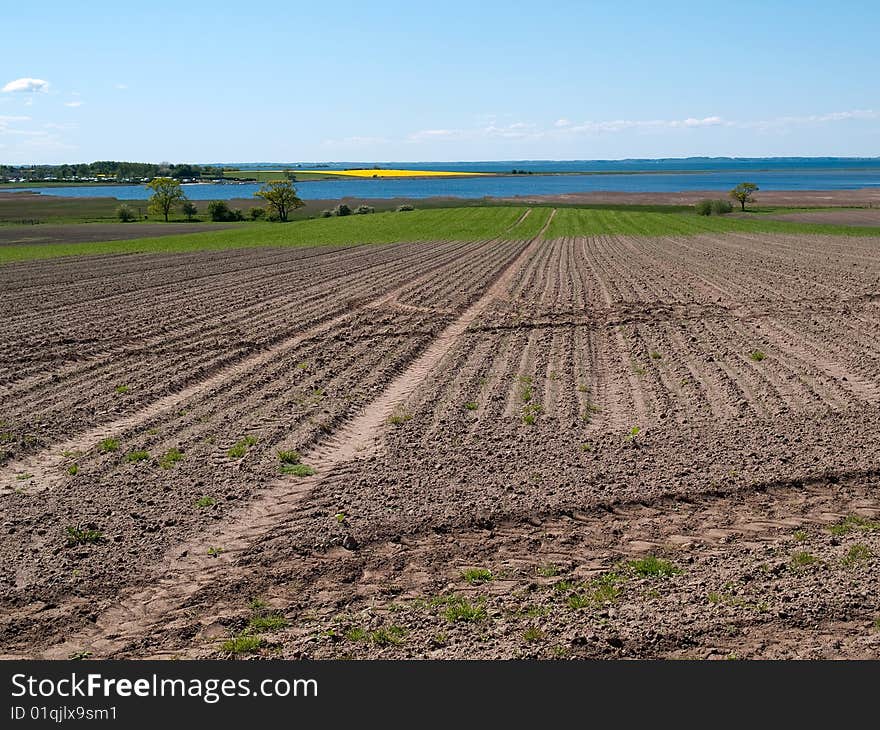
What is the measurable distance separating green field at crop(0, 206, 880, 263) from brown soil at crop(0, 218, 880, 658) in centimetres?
3101

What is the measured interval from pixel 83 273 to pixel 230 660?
3404 centimetres

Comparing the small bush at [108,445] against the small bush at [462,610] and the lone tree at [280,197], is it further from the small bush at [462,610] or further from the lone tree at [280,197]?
the lone tree at [280,197]

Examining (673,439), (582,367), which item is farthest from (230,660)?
(582,367)

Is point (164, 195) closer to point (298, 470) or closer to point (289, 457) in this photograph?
point (289, 457)

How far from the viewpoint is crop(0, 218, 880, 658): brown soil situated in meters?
7.37

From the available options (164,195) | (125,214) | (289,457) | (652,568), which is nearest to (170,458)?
(289,457)

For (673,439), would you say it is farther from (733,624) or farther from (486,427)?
(733,624)

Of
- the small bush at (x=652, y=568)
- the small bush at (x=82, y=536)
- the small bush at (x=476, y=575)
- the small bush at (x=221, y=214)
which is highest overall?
the small bush at (x=221, y=214)

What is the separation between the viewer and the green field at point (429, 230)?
52688 mm

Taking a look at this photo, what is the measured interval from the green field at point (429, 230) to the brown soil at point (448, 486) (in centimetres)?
3101

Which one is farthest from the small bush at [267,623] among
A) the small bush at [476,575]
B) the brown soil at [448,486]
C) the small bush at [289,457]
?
the small bush at [289,457]

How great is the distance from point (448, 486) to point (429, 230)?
56.6 m

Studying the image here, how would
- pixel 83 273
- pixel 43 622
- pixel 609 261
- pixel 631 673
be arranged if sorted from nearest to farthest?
pixel 631 673 → pixel 43 622 → pixel 83 273 → pixel 609 261

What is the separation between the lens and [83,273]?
3669 centimetres
